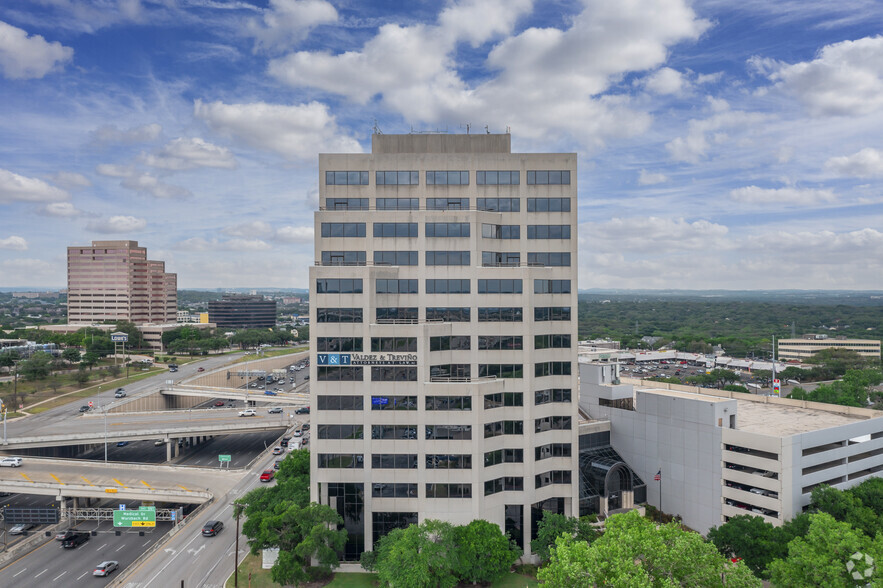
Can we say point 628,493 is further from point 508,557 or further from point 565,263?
point 565,263

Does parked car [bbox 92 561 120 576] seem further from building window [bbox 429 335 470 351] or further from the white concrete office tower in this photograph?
building window [bbox 429 335 470 351]

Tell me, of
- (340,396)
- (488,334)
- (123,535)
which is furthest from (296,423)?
(488,334)

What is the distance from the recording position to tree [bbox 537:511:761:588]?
140 ft

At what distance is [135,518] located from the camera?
80.1 m

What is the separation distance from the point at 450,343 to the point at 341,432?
60.5ft

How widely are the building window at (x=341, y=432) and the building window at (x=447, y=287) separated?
20.5m

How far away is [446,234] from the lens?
73062 millimetres

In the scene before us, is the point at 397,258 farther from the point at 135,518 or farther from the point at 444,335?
the point at 135,518

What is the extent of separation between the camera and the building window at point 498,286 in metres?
72.4

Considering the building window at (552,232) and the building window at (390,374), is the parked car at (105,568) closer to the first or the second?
the building window at (390,374)

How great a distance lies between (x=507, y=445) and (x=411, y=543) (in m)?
19.1

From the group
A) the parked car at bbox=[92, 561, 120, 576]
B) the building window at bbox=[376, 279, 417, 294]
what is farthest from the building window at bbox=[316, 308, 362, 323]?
the parked car at bbox=[92, 561, 120, 576]

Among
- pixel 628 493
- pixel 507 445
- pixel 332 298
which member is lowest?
pixel 628 493

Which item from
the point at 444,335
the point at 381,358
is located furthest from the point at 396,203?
the point at 381,358
